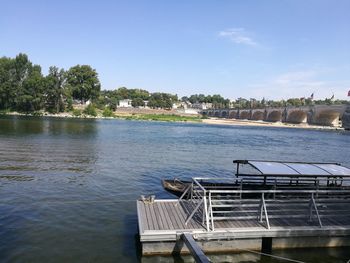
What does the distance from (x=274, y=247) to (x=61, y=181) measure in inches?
574

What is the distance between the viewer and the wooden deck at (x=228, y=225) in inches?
441

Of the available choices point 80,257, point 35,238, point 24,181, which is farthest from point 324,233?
point 24,181

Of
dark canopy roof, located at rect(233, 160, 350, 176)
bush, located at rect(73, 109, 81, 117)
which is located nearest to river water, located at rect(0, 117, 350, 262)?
dark canopy roof, located at rect(233, 160, 350, 176)

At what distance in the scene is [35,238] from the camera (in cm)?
1249

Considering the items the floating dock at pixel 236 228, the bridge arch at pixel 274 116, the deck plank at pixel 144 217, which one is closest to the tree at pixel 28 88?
the bridge arch at pixel 274 116

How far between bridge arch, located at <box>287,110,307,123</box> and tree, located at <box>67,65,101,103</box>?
3700 inches

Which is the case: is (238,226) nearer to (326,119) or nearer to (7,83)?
(7,83)

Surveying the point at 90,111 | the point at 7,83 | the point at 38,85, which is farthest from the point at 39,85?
the point at 90,111

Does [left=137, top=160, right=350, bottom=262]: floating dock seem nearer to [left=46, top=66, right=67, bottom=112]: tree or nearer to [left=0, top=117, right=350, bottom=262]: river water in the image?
[left=0, top=117, right=350, bottom=262]: river water

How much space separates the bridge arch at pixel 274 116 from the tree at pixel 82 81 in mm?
93934

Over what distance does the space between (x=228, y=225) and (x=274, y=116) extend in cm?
18132

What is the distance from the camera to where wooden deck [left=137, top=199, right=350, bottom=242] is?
1120 cm

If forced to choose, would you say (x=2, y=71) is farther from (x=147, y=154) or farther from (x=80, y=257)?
(x=80, y=257)

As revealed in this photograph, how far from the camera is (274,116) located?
185125 mm
